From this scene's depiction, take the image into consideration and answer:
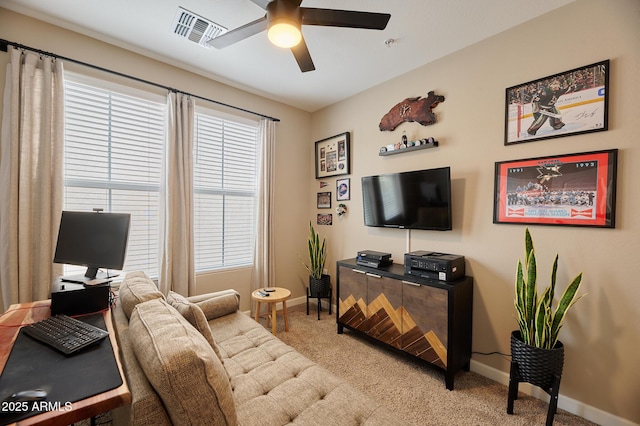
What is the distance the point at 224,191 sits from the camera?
331 cm

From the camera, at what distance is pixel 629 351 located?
5.53 feet

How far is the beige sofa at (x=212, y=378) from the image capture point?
89cm

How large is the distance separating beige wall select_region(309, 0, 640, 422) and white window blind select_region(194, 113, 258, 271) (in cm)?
177

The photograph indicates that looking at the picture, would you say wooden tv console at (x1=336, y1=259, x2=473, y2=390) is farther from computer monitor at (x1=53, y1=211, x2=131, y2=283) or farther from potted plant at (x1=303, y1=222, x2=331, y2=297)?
computer monitor at (x1=53, y1=211, x2=131, y2=283)

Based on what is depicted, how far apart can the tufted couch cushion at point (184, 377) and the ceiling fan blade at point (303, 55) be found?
6.25 ft

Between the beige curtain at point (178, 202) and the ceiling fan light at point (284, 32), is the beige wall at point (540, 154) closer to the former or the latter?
the ceiling fan light at point (284, 32)

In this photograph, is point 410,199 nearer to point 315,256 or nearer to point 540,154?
point 540,154

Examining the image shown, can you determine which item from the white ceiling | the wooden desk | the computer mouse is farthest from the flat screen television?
the computer mouse

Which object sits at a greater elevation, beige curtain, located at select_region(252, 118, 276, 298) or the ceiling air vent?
the ceiling air vent

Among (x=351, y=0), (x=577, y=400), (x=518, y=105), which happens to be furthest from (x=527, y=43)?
(x=577, y=400)

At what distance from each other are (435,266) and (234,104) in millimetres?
2981

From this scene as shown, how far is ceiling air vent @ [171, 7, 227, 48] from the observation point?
82.6 inches

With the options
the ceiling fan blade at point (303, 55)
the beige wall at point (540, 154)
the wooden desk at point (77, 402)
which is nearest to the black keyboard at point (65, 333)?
the wooden desk at point (77, 402)

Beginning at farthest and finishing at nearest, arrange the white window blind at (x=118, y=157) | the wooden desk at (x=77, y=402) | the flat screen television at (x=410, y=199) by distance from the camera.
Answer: the flat screen television at (x=410, y=199)
the white window blind at (x=118, y=157)
the wooden desk at (x=77, y=402)
